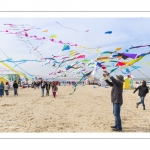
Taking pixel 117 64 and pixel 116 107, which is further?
pixel 117 64

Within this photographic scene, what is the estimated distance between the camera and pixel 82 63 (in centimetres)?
849

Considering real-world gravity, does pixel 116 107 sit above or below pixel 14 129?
above

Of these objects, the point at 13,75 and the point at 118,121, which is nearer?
the point at 118,121

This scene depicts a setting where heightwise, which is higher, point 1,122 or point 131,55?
point 131,55

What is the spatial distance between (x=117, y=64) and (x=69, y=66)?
1716 mm

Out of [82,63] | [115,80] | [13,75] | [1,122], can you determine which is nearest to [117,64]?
[82,63]

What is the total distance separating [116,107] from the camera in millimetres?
5641

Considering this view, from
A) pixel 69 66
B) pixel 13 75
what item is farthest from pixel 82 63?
pixel 13 75

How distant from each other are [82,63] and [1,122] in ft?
10.4
